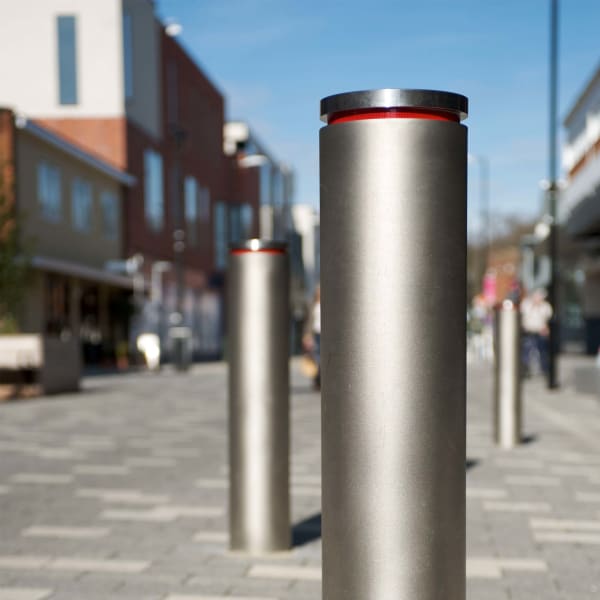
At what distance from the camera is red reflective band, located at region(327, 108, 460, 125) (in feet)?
7.00

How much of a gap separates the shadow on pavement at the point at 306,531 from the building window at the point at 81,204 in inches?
955

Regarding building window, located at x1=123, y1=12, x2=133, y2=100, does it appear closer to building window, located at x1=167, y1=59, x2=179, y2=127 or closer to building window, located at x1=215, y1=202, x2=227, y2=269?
building window, located at x1=167, y1=59, x2=179, y2=127

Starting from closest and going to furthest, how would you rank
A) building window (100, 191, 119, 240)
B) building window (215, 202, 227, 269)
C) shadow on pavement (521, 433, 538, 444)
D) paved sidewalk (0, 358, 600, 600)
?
paved sidewalk (0, 358, 600, 600) < shadow on pavement (521, 433, 538, 444) < building window (100, 191, 119, 240) < building window (215, 202, 227, 269)

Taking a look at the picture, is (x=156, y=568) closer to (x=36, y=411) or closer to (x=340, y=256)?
(x=340, y=256)

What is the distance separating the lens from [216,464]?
777 centimetres

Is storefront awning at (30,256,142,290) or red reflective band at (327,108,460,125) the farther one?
storefront awning at (30,256,142,290)

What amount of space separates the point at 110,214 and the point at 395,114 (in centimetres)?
3028

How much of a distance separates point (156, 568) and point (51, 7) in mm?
30384

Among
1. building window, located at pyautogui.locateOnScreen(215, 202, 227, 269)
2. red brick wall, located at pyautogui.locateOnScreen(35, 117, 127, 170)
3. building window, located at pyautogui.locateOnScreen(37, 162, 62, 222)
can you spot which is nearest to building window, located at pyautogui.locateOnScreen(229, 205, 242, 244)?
building window, located at pyautogui.locateOnScreen(215, 202, 227, 269)

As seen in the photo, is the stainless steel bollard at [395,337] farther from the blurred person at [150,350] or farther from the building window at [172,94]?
the building window at [172,94]

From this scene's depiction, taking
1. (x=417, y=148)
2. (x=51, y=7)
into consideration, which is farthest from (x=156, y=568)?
(x=51, y=7)

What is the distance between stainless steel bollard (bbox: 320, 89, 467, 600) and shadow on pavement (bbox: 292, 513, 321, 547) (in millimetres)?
2751

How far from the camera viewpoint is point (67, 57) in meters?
32.0

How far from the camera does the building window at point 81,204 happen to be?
28531mm
